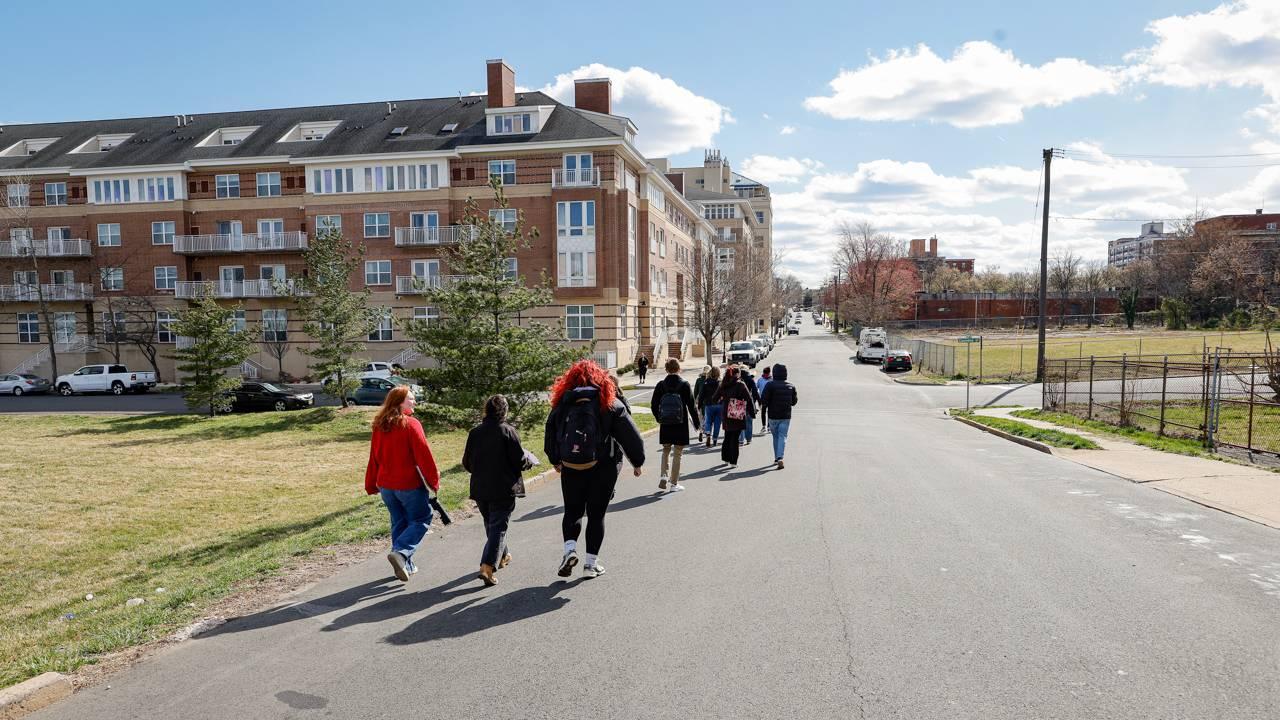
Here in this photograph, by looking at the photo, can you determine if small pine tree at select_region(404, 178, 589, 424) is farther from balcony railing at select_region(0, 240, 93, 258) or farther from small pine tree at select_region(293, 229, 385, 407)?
balcony railing at select_region(0, 240, 93, 258)

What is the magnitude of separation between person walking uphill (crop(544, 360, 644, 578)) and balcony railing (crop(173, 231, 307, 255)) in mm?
43816

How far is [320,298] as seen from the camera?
2642 cm

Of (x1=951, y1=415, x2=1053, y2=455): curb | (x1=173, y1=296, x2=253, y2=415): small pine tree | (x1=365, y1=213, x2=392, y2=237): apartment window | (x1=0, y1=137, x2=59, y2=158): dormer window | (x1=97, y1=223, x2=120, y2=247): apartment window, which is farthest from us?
(x1=0, y1=137, x2=59, y2=158): dormer window

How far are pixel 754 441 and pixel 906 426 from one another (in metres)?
6.44

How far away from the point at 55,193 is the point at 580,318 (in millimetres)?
33704

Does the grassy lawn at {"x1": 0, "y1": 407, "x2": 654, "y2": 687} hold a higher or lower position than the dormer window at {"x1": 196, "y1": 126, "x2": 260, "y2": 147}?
lower

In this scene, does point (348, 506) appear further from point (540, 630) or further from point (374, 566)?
point (540, 630)

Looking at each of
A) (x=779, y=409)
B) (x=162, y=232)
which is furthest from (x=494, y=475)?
(x=162, y=232)

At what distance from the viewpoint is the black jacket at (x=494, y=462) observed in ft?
21.5

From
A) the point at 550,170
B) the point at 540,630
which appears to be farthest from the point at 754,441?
the point at 550,170

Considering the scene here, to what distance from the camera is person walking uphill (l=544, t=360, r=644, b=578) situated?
6.50 metres

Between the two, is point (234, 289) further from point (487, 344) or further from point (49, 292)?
point (487, 344)

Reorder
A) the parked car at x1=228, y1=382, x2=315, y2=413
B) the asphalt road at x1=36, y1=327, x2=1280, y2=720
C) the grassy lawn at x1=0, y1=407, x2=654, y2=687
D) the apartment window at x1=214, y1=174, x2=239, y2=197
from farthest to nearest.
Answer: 1. the apartment window at x1=214, y1=174, x2=239, y2=197
2. the parked car at x1=228, y1=382, x2=315, y2=413
3. the grassy lawn at x1=0, y1=407, x2=654, y2=687
4. the asphalt road at x1=36, y1=327, x2=1280, y2=720

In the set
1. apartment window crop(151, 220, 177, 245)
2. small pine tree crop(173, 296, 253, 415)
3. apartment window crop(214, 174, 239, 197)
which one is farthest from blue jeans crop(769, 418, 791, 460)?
apartment window crop(151, 220, 177, 245)
